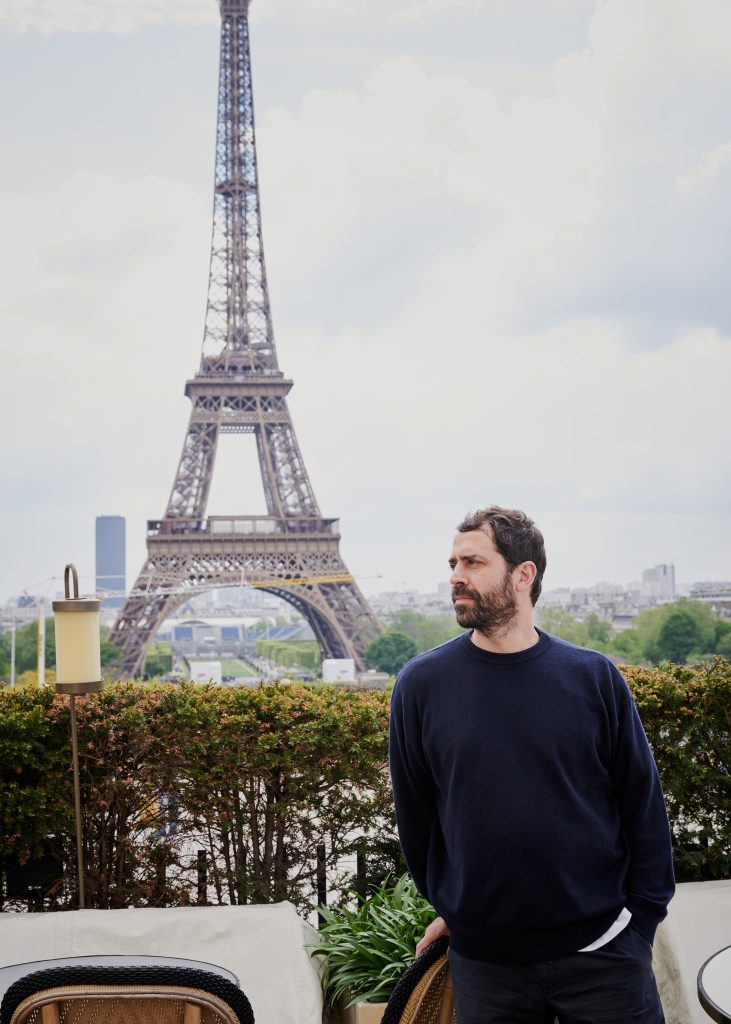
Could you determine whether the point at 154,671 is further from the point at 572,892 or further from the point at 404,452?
the point at 572,892

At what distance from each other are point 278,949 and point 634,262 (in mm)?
44037

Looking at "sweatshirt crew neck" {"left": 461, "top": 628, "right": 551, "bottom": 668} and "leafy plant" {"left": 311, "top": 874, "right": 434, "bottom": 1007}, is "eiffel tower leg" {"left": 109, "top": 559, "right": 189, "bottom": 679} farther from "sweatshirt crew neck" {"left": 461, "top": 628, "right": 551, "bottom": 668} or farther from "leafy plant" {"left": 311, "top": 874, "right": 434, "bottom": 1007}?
"sweatshirt crew neck" {"left": 461, "top": 628, "right": 551, "bottom": 668}

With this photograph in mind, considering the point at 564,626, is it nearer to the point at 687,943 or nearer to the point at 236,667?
the point at 687,943

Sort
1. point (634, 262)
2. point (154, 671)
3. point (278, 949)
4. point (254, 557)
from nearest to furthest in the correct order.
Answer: point (278, 949) < point (254, 557) < point (154, 671) < point (634, 262)

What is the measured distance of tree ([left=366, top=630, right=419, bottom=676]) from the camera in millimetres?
21219

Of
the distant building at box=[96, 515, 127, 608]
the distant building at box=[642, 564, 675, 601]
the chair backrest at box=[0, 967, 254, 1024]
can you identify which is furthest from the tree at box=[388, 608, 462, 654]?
the distant building at box=[96, 515, 127, 608]

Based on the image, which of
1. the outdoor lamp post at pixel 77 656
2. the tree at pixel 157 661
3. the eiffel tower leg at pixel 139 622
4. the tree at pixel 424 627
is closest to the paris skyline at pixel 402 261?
the eiffel tower leg at pixel 139 622

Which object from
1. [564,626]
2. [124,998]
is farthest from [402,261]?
[124,998]

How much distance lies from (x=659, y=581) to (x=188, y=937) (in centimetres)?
4041

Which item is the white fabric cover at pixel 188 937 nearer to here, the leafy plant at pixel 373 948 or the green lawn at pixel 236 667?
the leafy plant at pixel 373 948

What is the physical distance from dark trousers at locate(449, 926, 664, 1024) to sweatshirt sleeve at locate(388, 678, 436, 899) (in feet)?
0.77

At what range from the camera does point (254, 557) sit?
21.3m

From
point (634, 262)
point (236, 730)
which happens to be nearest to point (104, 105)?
point (634, 262)

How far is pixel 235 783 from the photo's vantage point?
9.89 ft
